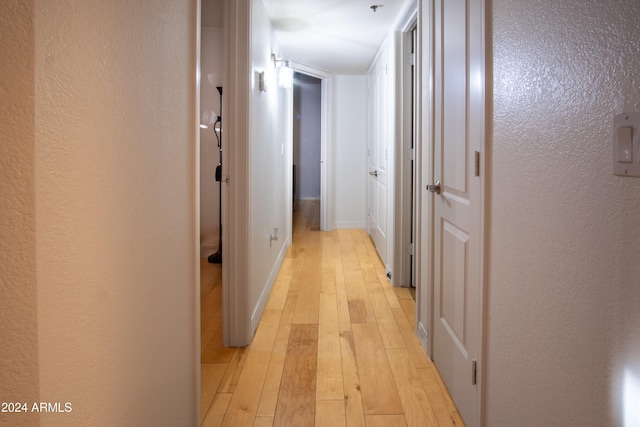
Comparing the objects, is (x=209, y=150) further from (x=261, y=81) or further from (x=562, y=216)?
(x=562, y=216)

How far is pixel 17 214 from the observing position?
2.32 feet

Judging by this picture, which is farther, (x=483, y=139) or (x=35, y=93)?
(x=483, y=139)

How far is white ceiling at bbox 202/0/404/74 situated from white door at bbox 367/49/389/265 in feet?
0.92

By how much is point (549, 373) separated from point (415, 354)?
1.52 meters

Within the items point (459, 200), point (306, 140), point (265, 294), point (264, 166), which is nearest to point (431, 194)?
point (459, 200)

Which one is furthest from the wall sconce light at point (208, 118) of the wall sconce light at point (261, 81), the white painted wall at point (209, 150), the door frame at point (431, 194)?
the door frame at point (431, 194)

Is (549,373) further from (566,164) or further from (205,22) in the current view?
(205,22)

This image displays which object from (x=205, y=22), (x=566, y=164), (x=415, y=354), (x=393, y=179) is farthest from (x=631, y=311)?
(x=205, y=22)

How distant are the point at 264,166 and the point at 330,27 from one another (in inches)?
59.8

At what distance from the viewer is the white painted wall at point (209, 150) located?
16.6ft

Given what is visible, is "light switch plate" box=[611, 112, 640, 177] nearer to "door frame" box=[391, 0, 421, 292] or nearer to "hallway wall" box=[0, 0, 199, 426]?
"hallway wall" box=[0, 0, 199, 426]

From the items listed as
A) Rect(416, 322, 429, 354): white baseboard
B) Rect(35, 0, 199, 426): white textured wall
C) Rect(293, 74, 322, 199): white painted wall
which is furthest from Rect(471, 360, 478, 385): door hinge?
→ Rect(293, 74, 322, 199): white painted wall

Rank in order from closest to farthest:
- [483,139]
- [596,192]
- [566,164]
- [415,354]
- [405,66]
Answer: [596,192] → [566,164] → [483,139] → [415,354] → [405,66]

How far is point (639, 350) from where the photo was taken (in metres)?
0.83
